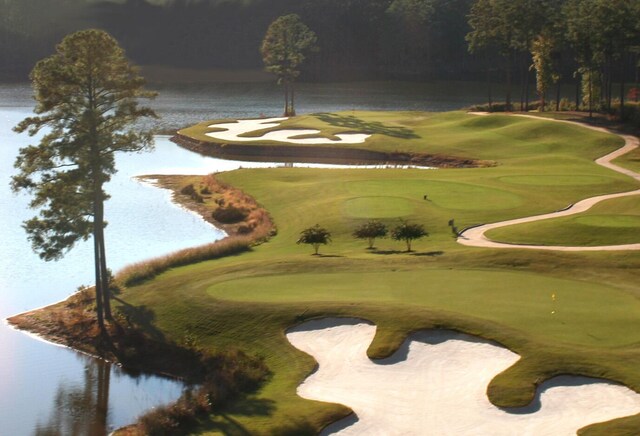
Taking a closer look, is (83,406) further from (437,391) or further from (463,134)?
(463,134)

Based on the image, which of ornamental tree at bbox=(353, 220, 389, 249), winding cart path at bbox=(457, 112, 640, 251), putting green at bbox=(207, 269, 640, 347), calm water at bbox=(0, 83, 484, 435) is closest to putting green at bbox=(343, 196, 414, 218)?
ornamental tree at bbox=(353, 220, 389, 249)

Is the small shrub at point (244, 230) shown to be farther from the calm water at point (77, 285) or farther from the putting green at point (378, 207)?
the putting green at point (378, 207)

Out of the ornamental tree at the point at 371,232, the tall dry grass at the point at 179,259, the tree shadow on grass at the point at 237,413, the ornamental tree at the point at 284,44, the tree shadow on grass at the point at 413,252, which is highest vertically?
the ornamental tree at the point at 284,44

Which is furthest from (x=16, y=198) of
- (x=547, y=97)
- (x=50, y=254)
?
(x=547, y=97)

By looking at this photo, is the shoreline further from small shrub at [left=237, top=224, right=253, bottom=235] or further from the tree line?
the tree line

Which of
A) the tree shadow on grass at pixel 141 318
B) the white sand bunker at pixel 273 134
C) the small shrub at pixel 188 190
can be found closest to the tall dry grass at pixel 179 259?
the tree shadow on grass at pixel 141 318

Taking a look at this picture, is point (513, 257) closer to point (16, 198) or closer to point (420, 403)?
point (420, 403)
